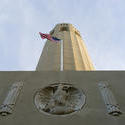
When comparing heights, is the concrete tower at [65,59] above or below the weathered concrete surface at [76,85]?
above

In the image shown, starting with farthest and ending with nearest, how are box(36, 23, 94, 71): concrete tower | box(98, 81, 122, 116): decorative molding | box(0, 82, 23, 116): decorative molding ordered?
box(36, 23, 94, 71): concrete tower → box(0, 82, 23, 116): decorative molding → box(98, 81, 122, 116): decorative molding

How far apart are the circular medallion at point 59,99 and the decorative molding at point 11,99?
3.57 ft

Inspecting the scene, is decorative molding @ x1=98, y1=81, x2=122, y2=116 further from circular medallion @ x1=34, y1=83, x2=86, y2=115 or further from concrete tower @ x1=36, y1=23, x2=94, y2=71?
concrete tower @ x1=36, y1=23, x2=94, y2=71

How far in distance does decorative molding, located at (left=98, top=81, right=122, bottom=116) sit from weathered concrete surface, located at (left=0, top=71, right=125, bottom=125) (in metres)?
0.20

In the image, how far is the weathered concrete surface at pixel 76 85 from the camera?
8.54m

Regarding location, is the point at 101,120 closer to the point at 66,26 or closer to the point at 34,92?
the point at 34,92

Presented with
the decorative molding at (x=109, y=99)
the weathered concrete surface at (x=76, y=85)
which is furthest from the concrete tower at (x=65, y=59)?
the decorative molding at (x=109, y=99)

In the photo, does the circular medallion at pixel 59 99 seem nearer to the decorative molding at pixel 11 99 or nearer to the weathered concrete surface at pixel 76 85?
the weathered concrete surface at pixel 76 85

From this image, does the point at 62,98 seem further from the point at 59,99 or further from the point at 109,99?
the point at 109,99

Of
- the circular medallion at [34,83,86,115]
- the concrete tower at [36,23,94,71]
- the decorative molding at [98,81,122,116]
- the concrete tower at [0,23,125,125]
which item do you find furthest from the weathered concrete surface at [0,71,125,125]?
the concrete tower at [36,23,94,71]

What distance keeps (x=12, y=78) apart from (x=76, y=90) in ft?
14.1

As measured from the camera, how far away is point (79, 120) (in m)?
8.53

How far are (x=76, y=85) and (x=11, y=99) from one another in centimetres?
365

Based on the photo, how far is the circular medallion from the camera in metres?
9.41
